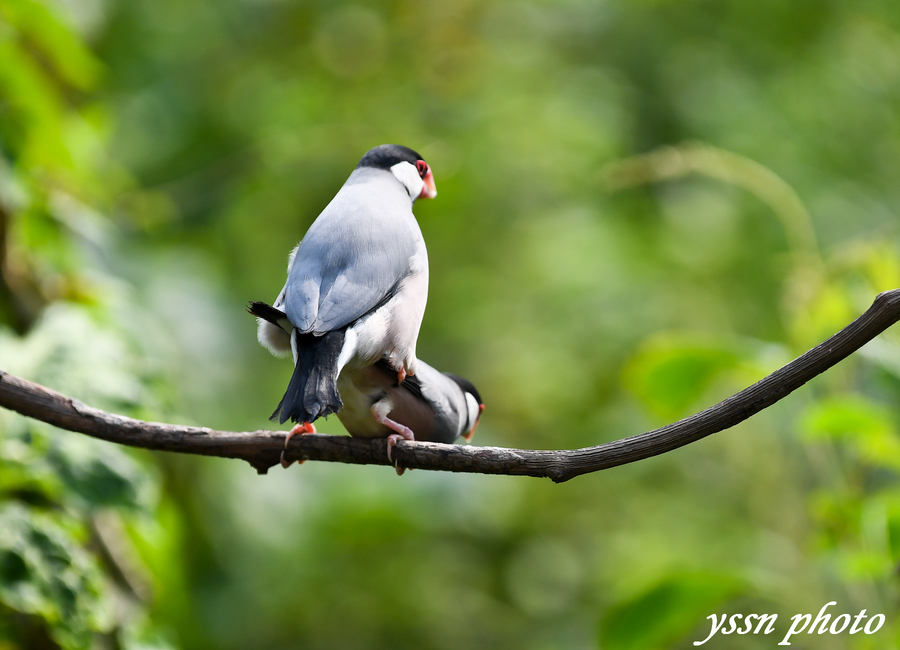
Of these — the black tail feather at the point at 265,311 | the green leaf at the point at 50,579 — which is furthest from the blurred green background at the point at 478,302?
the black tail feather at the point at 265,311

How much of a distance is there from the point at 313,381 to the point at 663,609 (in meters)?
1.55

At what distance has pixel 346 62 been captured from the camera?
4.09 metres

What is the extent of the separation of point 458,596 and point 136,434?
2.74 m

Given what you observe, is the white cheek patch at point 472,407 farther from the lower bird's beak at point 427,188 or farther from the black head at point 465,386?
the lower bird's beak at point 427,188

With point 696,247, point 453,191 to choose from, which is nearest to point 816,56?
point 696,247

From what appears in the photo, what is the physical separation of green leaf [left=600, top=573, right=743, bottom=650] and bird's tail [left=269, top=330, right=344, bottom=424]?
1482mm

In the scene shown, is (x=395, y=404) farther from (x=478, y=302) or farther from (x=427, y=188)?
(x=478, y=302)

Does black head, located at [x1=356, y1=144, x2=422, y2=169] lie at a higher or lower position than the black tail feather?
higher

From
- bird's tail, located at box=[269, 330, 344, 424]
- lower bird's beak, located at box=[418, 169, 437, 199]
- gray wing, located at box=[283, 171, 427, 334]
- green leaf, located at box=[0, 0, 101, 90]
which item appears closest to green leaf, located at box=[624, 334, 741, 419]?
lower bird's beak, located at box=[418, 169, 437, 199]

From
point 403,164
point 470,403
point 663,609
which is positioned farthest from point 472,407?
point 663,609

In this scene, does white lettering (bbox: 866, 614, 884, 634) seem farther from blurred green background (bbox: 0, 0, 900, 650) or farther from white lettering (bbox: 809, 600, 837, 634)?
white lettering (bbox: 809, 600, 837, 634)

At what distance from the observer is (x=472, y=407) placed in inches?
55.6

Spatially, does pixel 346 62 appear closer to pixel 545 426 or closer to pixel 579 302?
pixel 579 302

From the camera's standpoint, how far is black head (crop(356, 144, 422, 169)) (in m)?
1.26
